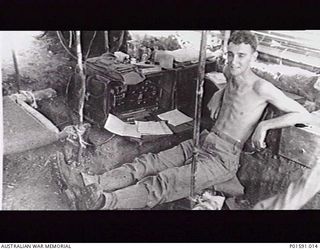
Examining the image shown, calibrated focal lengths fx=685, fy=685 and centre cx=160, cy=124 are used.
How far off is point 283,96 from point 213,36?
26 cm

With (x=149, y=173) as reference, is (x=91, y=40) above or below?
above

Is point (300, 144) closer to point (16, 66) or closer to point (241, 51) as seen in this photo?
point (241, 51)

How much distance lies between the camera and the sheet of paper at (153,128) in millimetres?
1963

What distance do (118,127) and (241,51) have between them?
0.41 meters

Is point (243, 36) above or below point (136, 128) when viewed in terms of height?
above

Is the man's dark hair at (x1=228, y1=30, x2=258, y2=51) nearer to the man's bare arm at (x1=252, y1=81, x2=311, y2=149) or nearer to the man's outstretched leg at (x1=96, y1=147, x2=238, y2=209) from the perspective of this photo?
the man's bare arm at (x1=252, y1=81, x2=311, y2=149)

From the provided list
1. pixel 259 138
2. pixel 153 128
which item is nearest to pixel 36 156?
pixel 153 128

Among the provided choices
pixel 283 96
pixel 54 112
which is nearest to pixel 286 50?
pixel 283 96

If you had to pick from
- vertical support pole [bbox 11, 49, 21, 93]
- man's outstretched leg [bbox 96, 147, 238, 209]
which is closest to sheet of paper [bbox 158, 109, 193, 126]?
man's outstretched leg [bbox 96, 147, 238, 209]

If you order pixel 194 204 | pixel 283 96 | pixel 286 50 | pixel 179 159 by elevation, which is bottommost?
pixel 194 204

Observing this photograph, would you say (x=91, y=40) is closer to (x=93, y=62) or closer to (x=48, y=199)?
(x=93, y=62)

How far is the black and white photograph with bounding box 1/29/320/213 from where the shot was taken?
1916mm

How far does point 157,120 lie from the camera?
1973mm
